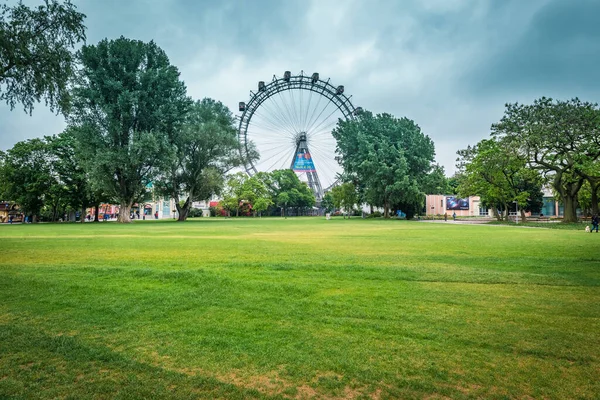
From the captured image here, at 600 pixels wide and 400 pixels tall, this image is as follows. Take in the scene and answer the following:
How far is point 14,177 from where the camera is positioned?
144 feet

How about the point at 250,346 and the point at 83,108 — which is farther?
the point at 83,108

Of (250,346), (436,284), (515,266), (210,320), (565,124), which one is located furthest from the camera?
(565,124)

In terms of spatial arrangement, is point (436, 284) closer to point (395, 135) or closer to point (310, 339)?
point (310, 339)

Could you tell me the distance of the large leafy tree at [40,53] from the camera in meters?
13.0

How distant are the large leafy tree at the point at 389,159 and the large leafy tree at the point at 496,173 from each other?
20.4 ft

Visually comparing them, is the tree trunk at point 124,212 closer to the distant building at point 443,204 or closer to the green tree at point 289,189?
the green tree at point 289,189

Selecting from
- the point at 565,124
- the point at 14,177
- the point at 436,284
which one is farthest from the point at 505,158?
the point at 14,177

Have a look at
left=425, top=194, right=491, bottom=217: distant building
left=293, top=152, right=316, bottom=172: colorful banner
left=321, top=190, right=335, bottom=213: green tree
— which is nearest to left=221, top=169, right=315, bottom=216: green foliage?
left=321, top=190, right=335, bottom=213: green tree

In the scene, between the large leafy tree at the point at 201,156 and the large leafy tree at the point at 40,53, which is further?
the large leafy tree at the point at 201,156

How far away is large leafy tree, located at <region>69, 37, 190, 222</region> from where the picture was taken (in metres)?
36.4


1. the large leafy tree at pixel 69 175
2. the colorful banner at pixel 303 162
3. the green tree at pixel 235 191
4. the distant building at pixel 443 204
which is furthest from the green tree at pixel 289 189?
the large leafy tree at pixel 69 175

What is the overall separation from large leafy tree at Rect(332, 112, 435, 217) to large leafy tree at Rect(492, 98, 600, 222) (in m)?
15.0

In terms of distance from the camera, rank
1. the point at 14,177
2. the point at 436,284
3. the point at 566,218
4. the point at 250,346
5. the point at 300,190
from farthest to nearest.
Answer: the point at 300,190, the point at 14,177, the point at 566,218, the point at 436,284, the point at 250,346

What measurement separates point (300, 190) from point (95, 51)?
61.0 m
